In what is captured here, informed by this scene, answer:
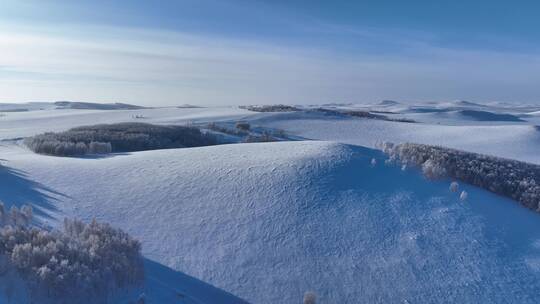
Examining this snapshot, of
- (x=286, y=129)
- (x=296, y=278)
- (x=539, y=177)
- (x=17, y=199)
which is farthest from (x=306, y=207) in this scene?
(x=286, y=129)

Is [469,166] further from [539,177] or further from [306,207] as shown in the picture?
[306,207]

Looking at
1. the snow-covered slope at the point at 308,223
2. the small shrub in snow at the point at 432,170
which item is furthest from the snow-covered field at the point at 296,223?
the small shrub in snow at the point at 432,170

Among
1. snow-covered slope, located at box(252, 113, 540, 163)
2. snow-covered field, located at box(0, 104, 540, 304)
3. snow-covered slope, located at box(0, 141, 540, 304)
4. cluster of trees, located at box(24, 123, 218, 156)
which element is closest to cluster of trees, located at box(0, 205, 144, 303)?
snow-covered field, located at box(0, 104, 540, 304)

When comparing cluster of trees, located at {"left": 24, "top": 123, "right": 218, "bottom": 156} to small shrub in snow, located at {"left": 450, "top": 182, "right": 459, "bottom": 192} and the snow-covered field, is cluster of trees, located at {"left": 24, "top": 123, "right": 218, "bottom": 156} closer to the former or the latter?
the snow-covered field

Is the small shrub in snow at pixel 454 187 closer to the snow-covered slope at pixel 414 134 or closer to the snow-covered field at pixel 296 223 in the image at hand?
the snow-covered field at pixel 296 223

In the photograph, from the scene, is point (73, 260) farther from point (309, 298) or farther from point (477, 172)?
point (477, 172)
